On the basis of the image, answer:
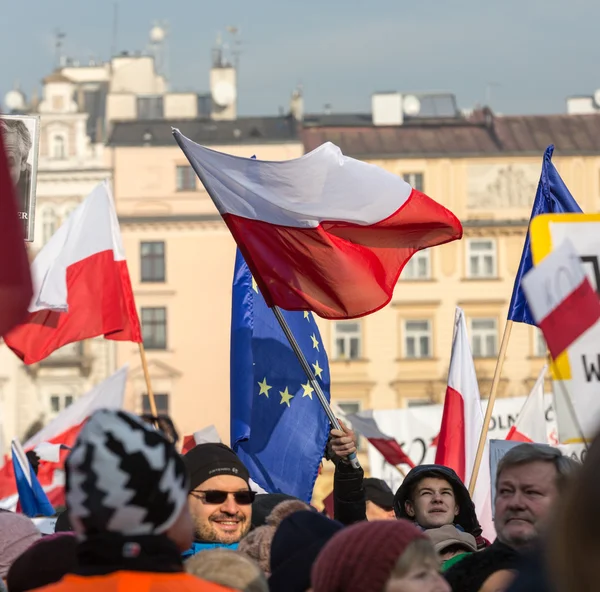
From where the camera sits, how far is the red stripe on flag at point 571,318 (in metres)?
4.41

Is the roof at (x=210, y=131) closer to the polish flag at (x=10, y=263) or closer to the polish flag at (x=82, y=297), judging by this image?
the polish flag at (x=82, y=297)

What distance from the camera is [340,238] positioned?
7.77 metres

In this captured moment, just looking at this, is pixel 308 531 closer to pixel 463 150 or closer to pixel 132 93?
pixel 463 150

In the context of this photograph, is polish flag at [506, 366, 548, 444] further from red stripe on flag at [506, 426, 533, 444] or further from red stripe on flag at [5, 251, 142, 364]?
red stripe on flag at [5, 251, 142, 364]

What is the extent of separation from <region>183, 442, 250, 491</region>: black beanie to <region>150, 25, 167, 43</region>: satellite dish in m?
58.8

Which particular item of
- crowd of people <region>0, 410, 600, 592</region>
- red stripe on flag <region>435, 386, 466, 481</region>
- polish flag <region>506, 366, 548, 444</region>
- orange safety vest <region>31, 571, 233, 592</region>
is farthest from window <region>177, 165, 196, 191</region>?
orange safety vest <region>31, 571, 233, 592</region>

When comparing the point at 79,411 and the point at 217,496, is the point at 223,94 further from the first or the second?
the point at 217,496

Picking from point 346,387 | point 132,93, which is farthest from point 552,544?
point 132,93

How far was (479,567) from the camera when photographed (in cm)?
454

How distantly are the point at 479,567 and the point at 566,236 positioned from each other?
1.06 metres

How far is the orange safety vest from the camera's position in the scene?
3467mm

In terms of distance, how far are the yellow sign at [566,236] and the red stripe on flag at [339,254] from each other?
2.57 m

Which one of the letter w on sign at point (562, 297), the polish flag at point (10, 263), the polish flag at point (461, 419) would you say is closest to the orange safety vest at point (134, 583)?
the polish flag at point (10, 263)

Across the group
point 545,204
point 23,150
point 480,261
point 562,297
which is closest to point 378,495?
point 545,204
